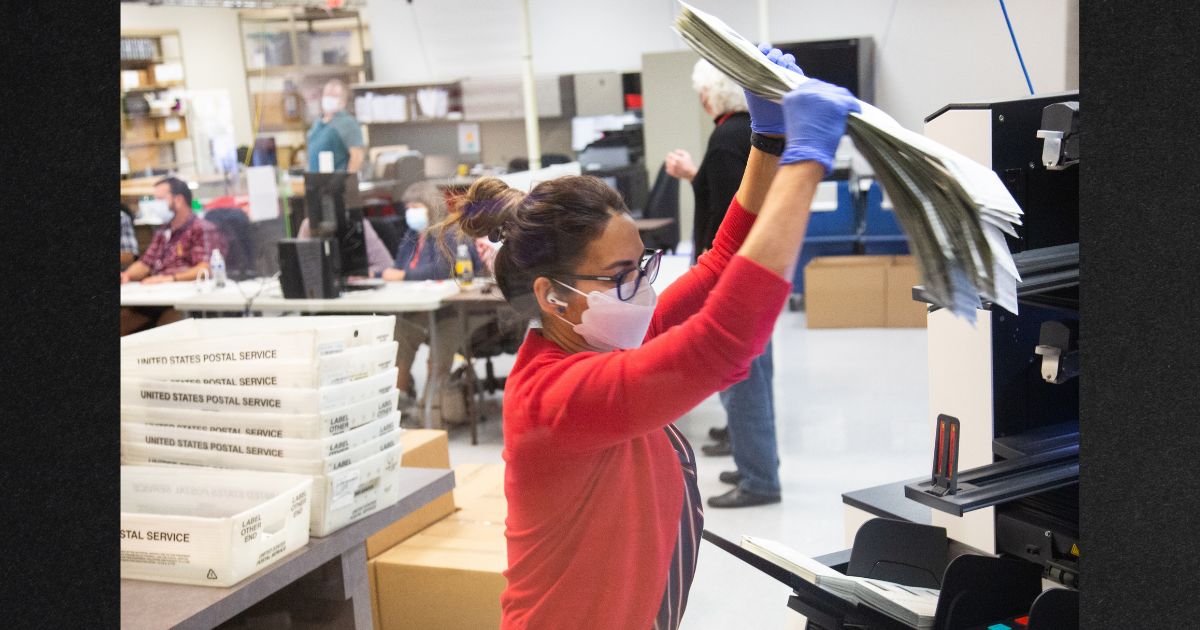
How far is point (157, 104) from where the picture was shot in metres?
9.98

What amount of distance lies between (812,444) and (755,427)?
3.05 feet

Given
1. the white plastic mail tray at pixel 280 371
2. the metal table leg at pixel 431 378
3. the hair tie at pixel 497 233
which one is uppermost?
the hair tie at pixel 497 233

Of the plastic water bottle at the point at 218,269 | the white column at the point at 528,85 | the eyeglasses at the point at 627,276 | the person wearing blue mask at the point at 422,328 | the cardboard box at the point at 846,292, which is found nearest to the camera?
the eyeglasses at the point at 627,276

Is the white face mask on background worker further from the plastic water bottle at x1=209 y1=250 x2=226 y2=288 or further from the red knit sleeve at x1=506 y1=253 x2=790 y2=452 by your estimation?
the red knit sleeve at x1=506 y1=253 x2=790 y2=452

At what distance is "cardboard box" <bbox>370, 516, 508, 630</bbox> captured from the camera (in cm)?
245

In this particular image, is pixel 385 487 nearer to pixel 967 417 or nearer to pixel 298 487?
pixel 298 487

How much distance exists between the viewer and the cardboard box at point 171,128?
9.98 meters

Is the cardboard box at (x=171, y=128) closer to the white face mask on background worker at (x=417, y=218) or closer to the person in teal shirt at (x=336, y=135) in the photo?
the person in teal shirt at (x=336, y=135)

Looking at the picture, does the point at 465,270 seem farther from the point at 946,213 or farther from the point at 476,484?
the point at 946,213

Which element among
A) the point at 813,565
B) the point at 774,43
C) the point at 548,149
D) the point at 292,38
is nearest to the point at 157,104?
the point at 292,38

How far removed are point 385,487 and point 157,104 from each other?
9158 millimetres

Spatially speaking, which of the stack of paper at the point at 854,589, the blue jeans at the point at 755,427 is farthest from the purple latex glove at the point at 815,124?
the blue jeans at the point at 755,427

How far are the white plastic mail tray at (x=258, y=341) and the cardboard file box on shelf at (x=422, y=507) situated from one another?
66 centimetres

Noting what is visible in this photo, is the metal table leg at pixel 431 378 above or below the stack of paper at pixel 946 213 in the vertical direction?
below
